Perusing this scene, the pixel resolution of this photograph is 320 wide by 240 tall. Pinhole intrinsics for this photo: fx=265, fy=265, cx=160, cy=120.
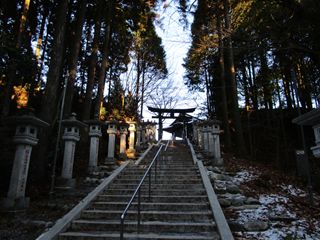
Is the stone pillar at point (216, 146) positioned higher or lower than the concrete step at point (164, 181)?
higher

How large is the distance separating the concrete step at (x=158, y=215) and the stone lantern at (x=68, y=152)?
217 cm

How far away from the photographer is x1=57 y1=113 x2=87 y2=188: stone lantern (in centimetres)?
759

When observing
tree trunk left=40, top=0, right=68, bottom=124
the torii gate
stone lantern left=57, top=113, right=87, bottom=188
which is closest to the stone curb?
stone lantern left=57, top=113, right=87, bottom=188

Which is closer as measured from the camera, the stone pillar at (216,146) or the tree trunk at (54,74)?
the tree trunk at (54,74)

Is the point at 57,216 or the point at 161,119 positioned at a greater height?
the point at 161,119

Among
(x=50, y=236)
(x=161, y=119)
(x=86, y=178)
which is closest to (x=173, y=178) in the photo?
(x=86, y=178)

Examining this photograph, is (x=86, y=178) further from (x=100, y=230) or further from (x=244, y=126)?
(x=244, y=126)

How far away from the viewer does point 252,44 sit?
704cm

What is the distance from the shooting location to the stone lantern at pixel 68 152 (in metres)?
7.59

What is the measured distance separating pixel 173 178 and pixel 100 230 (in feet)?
11.4

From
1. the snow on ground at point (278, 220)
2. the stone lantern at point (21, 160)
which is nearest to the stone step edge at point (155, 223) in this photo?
the snow on ground at point (278, 220)

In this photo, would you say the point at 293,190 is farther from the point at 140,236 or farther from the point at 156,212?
the point at 140,236

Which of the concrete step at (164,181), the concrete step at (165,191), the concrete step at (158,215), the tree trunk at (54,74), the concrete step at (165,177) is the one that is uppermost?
the tree trunk at (54,74)

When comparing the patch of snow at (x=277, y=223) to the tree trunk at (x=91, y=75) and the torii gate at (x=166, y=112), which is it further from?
the torii gate at (x=166, y=112)
